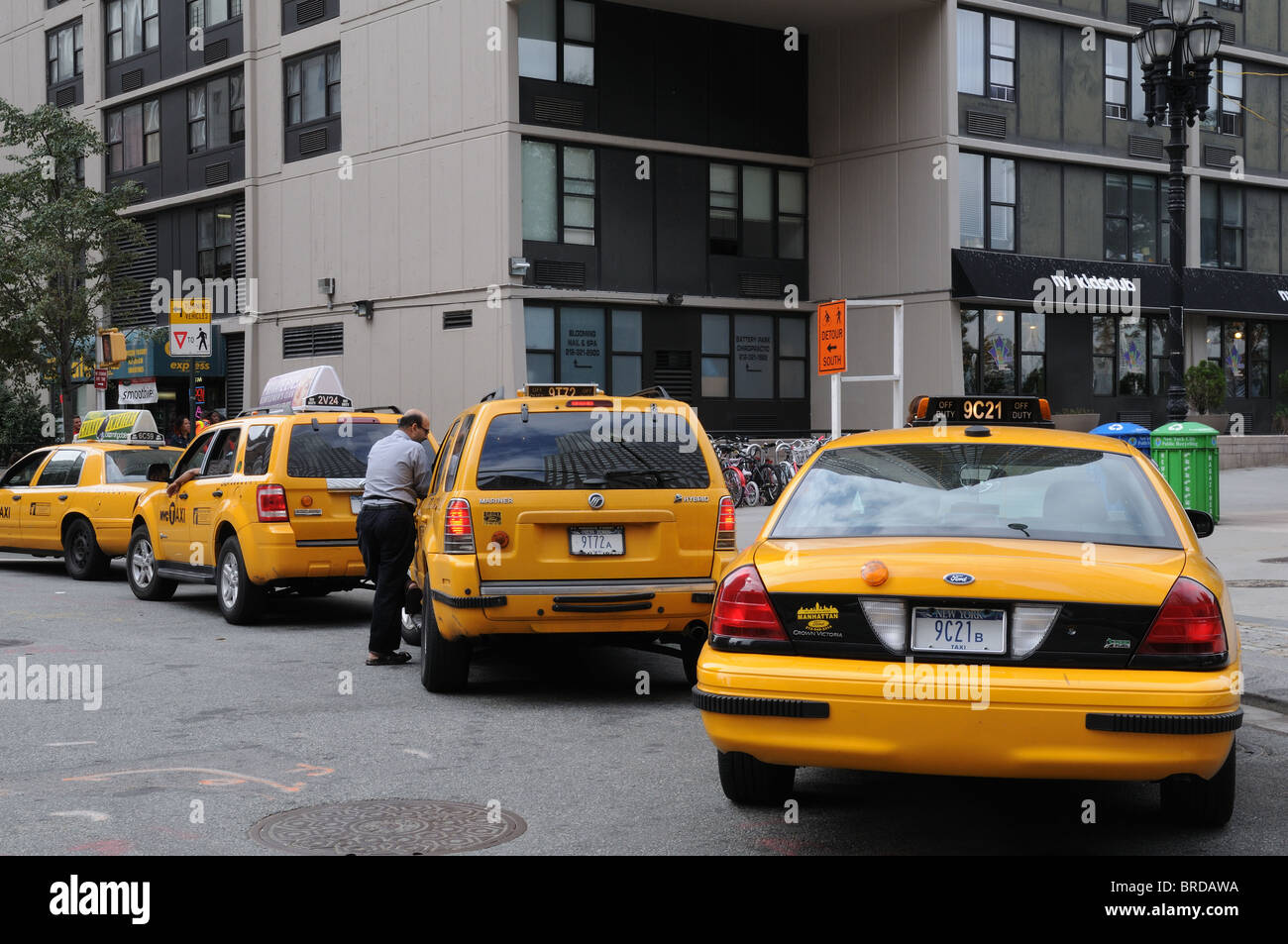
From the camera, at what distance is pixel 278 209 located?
35219 millimetres

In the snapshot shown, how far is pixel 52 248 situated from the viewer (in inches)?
1217

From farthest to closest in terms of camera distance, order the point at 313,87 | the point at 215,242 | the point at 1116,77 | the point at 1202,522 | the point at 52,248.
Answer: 1. the point at 215,242
2. the point at 1116,77
3. the point at 313,87
4. the point at 52,248
5. the point at 1202,522

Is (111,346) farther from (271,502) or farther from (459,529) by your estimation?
(459,529)

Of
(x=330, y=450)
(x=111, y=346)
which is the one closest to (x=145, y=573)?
(x=330, y=450)

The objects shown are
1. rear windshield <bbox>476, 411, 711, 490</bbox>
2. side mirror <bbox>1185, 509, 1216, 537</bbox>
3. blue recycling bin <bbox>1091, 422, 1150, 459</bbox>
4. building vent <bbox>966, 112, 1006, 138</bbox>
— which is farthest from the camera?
building vent <bbox>966, 112, 1006, 138</bbox>

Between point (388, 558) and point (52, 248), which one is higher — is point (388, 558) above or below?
below

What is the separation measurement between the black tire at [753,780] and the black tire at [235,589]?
7.12m

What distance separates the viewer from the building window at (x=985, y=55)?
32.1m

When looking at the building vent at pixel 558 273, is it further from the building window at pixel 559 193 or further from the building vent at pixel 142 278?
the building vent at pixel 142 278

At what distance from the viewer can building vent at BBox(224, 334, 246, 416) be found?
36.8 metres

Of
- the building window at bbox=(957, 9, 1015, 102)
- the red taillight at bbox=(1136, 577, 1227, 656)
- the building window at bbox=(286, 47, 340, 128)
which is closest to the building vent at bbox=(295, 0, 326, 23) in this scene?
the building window at bbox=(286, 47, 340, 128)

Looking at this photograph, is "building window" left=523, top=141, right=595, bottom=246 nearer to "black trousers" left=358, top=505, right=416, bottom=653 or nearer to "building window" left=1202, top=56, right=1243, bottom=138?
"building window" left=1202, top=56, right=1243, bottom=138

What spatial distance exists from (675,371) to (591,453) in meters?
23.5

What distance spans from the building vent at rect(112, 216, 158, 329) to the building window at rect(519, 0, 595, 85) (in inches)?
572
